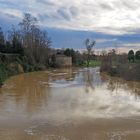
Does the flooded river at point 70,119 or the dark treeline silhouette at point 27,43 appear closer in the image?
the flooded river at point 70,119

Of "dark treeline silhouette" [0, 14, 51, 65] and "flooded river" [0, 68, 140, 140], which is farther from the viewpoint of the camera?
"dark treeline silhouette" [0, 14, 51, 65]

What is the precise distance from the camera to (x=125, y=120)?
47.8 feet

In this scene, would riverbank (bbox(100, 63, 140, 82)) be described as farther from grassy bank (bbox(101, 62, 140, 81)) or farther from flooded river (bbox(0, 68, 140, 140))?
flooded river (bbox(0, 68, 140, 140))

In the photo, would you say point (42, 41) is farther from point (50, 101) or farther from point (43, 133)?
point (43, 133)

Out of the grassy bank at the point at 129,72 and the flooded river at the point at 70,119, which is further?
the grassy bank at the point at 129,72

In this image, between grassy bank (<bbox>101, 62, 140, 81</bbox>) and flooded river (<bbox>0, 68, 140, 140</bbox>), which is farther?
grassy bank (<bbox>101, 62, 140, 81</bbox>)

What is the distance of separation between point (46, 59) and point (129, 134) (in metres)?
59.4

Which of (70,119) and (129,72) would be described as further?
(129,72)

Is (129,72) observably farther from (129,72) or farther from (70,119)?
(70,119)

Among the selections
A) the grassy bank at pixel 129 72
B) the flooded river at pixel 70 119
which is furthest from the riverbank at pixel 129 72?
the flooded river at pixel 70 119

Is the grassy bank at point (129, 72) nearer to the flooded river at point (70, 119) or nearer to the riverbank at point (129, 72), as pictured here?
the riverbank at point (129, 72)

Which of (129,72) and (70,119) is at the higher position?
(129,72)

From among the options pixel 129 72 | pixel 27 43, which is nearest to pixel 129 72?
pixel 129 72

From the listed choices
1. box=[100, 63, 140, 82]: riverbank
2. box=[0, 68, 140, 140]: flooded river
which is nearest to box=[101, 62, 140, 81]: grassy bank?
box=[100, 63, 140, 82]: riverbank
